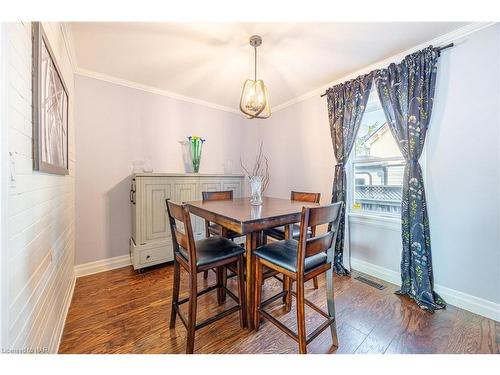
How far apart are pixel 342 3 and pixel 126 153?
2.76 metres

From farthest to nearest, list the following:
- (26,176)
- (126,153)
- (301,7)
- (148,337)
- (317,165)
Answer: (317,165) → (126,153) → (148,337) → (301,7) → (26,176)

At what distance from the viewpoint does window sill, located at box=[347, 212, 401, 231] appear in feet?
7.28

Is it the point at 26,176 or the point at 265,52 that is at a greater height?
the point at 265,52

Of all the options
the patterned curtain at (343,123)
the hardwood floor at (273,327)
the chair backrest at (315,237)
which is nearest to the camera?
the chair backrest at (315,237)

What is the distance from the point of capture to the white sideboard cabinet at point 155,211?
2416 mm

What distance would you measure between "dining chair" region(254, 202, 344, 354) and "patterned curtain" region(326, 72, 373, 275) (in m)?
1.21

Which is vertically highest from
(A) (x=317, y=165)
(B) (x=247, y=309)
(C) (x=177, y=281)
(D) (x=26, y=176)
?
(A) (x=317, y=165)

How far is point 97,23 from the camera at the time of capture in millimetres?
1691

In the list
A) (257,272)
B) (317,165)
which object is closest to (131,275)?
(257,272)

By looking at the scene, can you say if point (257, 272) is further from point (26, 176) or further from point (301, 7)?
point (301, 7)

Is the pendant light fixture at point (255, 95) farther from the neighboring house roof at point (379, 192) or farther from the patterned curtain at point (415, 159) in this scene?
the neighboring house roof at point (379, 192)

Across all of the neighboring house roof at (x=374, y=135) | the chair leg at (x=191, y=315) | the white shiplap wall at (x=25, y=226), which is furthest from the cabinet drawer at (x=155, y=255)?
the neighboring house roof at (x=374, y=135)

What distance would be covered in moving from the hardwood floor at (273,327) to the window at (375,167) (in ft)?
3.06

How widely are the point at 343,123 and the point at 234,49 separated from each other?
4.95ft
